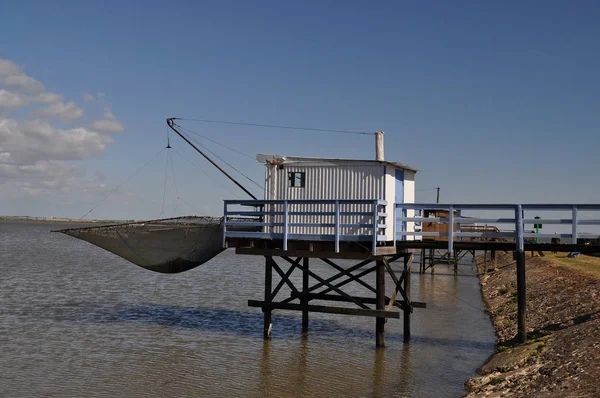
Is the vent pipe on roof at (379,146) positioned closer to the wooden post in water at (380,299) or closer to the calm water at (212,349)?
the wooden post in water at (380,299)

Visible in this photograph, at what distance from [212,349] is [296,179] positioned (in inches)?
239

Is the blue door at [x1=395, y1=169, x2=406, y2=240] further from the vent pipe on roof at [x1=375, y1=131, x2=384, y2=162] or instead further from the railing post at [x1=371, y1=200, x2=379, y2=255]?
the railing post at [x1=371, y1=200, x2=379, y2=255]

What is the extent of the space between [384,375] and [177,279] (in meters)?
28.0

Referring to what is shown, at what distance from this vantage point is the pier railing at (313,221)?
1878 centimetres

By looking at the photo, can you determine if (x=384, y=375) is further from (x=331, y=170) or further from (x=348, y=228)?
(x=331, y=170)

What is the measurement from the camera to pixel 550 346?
1633 cm

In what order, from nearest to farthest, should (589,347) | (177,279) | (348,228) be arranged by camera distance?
1. (589,347)
2. (348,228)
3. (177,279)

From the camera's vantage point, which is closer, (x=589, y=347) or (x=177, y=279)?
(x=589, y=347)

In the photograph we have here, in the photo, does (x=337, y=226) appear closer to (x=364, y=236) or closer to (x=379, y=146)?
(x=364, y=236)

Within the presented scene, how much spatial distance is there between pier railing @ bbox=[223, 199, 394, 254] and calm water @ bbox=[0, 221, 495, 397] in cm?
354

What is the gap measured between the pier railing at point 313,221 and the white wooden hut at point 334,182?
5cm

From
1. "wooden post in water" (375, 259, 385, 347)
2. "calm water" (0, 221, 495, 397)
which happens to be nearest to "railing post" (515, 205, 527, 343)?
"calm water" (0, 221, 495, 397)

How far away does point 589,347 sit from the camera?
14695 millimetres

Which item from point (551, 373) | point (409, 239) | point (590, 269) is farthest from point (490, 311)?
point (551, 373)
